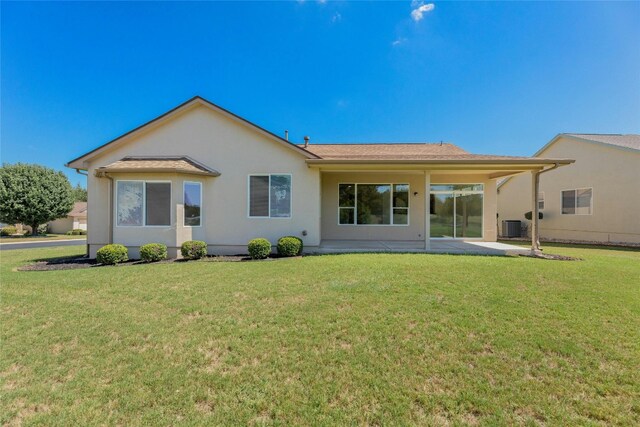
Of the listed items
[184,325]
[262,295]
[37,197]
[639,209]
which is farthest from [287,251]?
[37,197]

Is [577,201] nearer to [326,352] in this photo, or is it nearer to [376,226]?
[376,226]

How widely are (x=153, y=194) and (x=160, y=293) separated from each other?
5.53 m

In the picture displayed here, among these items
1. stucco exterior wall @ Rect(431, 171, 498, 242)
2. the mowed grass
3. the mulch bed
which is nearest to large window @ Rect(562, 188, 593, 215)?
stucco exterior wall @ Rect(431, 171, 498, 242)

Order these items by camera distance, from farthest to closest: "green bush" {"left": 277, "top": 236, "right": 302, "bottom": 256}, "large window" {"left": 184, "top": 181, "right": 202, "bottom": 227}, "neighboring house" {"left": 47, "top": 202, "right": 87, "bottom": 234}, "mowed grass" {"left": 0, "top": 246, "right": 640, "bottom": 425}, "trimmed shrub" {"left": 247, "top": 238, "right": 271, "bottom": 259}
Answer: "neighboring house" {"left": 47, "top": 202, "right": 87, "bottom": 234}, "large window" {"left": 184, "top": 181, "right": 202, "bottom": 227}, "green bush" {"left": 277, "top": 236, "right": 302, "bottom": 256}, "trimmed shrub" {"left": 247, "top": 238, "right": 271, "bottom": 259}, "mowed grass" {"left": 0, "top": 246, "right": 640, "bottom": 425}

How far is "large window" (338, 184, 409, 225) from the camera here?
1286 centimetres

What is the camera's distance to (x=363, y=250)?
33.2ft

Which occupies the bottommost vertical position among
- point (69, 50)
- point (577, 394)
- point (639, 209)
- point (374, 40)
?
point (577, 394)

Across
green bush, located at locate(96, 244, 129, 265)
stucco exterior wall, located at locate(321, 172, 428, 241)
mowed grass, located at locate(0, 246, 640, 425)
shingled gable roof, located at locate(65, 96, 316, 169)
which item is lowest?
mowed grass, located at locate(0, 246, 640, 425)

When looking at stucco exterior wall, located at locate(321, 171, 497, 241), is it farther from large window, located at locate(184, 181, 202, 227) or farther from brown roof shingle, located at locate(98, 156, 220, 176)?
large window, located at locate(184, 181, 202, 227)

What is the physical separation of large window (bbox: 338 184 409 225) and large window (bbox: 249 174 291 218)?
3314mm

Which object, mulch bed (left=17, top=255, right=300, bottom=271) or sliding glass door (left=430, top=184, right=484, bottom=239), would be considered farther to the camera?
sliding glass door (left=430, top=184, right=484, bottom=239)

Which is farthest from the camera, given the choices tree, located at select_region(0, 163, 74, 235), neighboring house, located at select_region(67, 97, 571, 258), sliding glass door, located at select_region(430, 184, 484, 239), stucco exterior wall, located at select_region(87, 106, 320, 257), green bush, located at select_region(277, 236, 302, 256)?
tree, located at select_region(0, 163, 74, 235)

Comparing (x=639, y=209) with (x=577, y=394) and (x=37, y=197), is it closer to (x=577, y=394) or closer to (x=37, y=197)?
(x=577, y=394)

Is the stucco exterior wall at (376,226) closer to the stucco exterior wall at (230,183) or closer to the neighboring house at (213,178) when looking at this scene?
the neighboring house at (213,178)
